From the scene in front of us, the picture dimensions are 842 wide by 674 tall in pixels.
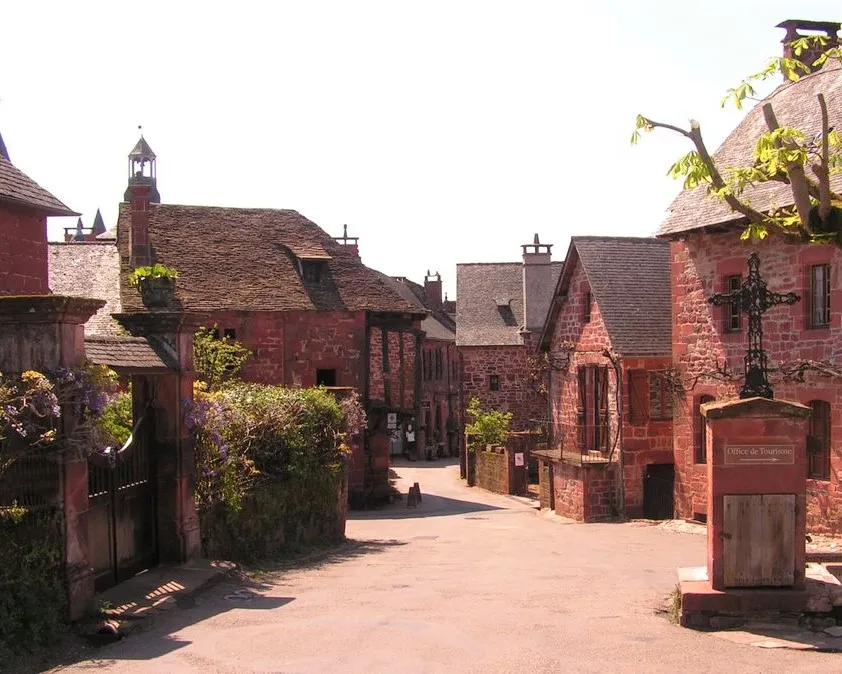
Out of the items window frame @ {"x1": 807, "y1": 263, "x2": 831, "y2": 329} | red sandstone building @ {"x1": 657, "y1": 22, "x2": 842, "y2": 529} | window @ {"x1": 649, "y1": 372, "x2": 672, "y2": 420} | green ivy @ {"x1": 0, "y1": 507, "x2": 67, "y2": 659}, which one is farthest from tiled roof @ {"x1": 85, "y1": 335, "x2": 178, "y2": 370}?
window @ {"x1": 649, "y1": 372, "x2": 672, "y2": 420}

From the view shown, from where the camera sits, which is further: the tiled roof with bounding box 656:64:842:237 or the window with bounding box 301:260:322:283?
the window with bounding box 301:260:322:283

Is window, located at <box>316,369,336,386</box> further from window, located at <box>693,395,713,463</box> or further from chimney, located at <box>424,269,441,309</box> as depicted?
chimney, located at <box>424,269,441,309</box>

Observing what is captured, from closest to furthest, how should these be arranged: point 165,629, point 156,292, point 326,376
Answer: point 165,629 → point 156,292 → point 326,376

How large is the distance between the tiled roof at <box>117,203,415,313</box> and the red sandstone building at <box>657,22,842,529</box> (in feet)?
41.8

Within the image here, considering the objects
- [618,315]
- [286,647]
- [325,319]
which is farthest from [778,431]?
[325,319]

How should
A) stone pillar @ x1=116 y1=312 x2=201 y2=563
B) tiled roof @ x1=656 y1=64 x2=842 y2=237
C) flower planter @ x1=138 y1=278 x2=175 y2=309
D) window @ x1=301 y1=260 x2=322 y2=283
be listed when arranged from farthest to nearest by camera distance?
window @ x1=301 y1=260 x2=322 y2=283 → tiled roof @ x1=656 y1=64 x2=842 y2=237 → flower planter @ x1=138 y1=278 x2=175 y2=309 → stone pillar @ x1=116 y1=312 x2=201 y2=563

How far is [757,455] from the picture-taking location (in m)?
10.7

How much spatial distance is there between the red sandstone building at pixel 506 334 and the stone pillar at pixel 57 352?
1360 inches

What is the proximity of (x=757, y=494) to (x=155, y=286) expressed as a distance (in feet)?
28.0

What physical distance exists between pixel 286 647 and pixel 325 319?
24.1m

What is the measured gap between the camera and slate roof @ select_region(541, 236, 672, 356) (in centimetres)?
2594

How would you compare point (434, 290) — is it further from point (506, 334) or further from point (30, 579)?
point (30, 579)

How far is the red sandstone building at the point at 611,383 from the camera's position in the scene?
84.0 ft

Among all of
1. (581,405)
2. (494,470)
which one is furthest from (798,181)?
(494,470)
